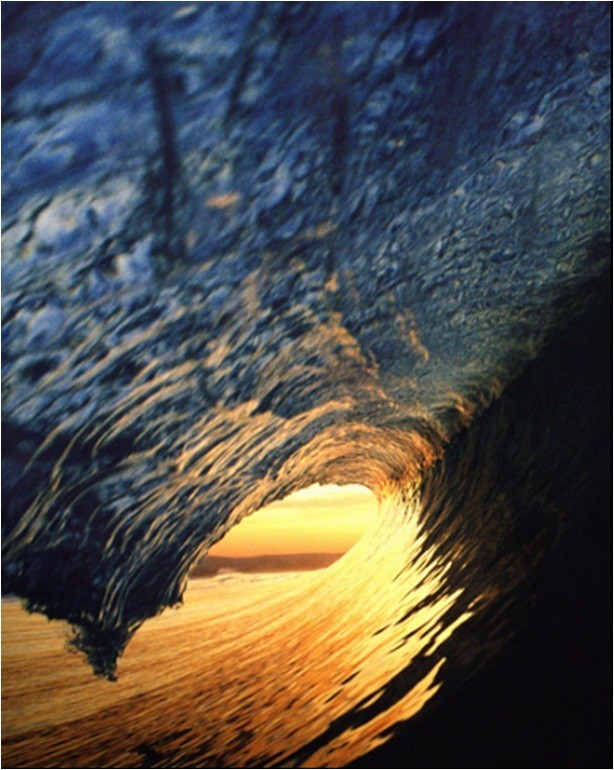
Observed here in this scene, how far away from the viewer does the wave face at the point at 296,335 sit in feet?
3.19

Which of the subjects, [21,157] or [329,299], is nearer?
[21,157]

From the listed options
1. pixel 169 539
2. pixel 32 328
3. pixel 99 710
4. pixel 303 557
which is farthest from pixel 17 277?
pixel 303 557

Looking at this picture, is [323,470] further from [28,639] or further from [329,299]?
[28,639]

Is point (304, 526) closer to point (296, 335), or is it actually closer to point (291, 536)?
point (291, 536)

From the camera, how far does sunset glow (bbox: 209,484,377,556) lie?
2.12m

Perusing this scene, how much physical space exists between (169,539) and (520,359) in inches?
51.1

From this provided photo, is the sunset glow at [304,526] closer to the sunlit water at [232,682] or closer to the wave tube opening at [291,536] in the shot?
the wave tube opening at [291,536]

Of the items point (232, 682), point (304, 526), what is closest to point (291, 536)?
point (304, 526)

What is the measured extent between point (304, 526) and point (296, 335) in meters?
0.95

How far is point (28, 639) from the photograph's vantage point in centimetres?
142

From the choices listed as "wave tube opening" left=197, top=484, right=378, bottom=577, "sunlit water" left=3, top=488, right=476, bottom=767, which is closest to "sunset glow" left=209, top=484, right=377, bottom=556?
"wave tube opening" left=197, top=484, right=378, bottom=577

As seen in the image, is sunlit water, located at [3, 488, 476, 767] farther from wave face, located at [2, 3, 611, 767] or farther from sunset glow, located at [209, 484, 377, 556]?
sunset glow, located at [209, 484, 377, 556]

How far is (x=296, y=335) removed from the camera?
1.55 meters

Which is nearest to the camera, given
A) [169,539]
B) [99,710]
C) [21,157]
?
[21,157]
